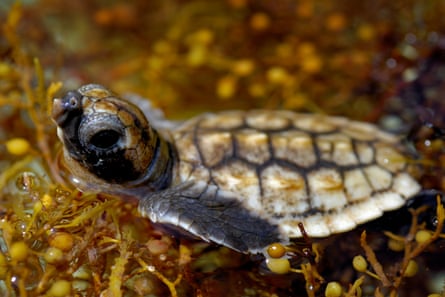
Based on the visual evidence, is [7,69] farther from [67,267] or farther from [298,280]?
[298,280]

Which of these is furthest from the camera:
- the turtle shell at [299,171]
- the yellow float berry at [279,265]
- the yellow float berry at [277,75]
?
the yellow float berry at [277,75]

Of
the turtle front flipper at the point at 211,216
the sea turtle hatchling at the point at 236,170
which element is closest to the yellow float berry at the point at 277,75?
the sea turtle hatchling at the point at 236,170

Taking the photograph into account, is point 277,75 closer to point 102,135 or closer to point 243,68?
point 243,68

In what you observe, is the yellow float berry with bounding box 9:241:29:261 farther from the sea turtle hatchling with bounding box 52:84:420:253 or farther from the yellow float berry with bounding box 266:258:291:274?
the yellow float berry with bounding box 266:258:291:274

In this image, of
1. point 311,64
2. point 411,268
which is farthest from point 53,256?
point 311,64

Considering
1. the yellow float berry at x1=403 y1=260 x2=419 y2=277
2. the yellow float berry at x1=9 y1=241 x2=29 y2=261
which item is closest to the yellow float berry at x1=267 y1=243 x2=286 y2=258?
the yellow float berry at x1=403 y1=260 x2=419 y2=277

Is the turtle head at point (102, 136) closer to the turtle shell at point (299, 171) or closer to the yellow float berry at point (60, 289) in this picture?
the turtle shell at point (299, 171)
